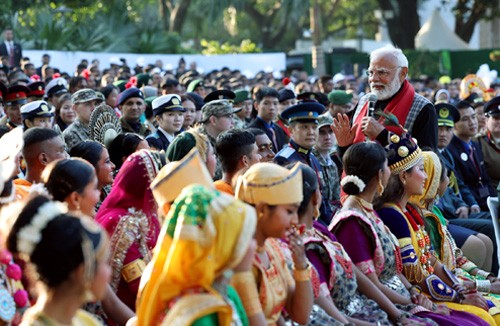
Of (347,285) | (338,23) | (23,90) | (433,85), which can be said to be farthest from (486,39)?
(347,285)

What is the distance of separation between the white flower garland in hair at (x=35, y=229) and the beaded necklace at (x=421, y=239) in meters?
3.20

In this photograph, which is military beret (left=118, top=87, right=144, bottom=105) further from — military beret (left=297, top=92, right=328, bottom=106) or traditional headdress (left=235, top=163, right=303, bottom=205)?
traditional headdress (left=235, top=163, right=303, bottom=205)

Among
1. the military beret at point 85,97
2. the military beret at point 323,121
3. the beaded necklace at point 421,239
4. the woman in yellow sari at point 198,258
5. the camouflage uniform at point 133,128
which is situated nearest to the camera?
the woman in yellow sari at point 198,258

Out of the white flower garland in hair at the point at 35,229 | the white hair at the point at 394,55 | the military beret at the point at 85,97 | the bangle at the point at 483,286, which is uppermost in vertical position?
the white hair at the point at 394,55

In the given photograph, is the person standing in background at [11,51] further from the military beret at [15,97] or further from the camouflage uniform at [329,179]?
the camouflage uniform at [329,179]

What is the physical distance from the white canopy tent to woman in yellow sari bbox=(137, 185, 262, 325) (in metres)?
33.8

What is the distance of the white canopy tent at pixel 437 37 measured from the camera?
122ft

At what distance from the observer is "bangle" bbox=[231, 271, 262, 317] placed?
13.1 feet

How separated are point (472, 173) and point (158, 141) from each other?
3.27m

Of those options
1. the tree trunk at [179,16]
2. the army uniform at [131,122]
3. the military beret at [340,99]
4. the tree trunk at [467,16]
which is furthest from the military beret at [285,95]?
the tree trunk at [179,16]

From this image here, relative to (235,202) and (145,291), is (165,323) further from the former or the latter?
(235,202)

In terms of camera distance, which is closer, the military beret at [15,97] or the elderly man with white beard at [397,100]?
the elderly man with white beard at [397,100]

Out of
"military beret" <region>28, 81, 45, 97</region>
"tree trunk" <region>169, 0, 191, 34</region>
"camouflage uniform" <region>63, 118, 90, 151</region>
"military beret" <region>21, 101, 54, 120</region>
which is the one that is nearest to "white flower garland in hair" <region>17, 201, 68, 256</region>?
"military beret" <region>21, 101, 54, 120</region>

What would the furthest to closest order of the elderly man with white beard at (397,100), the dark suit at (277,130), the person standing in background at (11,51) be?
1. the person standing in background at (11,51)
2. the dark suit at (277,130)
3. the elderly man with white beard at (397,100)
